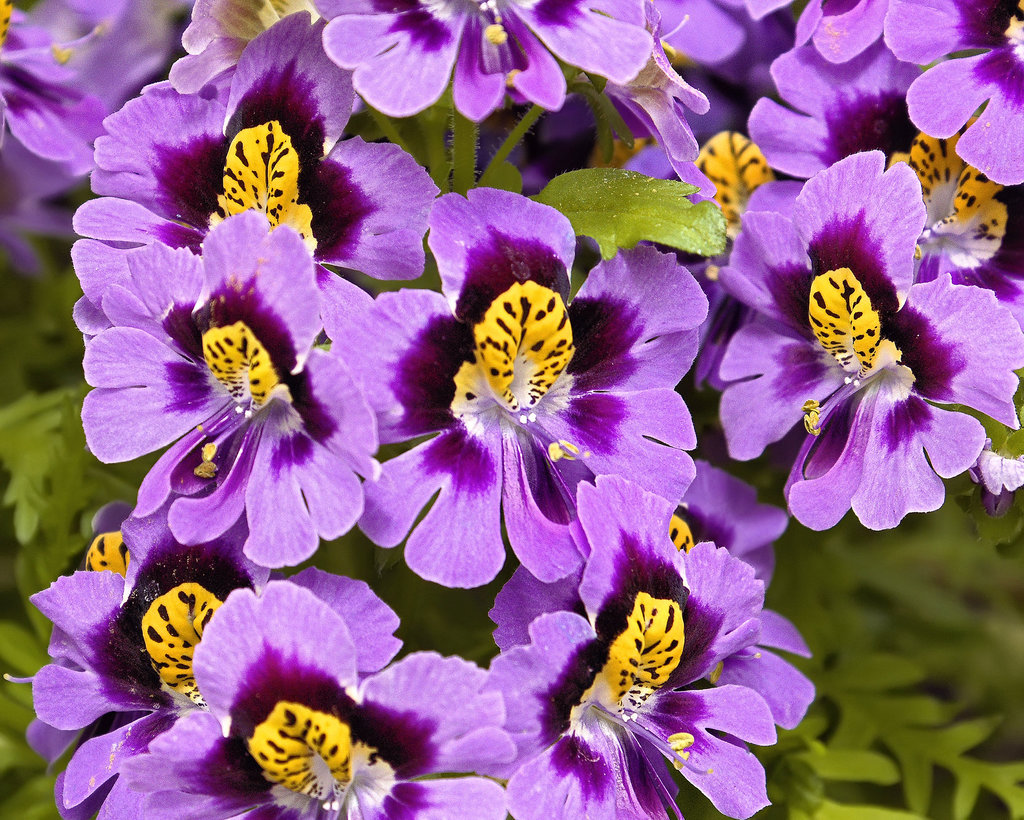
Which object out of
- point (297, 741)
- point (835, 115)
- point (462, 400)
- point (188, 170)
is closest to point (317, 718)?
point (297, 741)

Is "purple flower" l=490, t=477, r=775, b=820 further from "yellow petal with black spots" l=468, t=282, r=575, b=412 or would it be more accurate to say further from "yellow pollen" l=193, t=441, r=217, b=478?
"yellow pollen" l=193, t=441, r=217, b=478

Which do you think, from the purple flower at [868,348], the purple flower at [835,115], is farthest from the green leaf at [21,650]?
the purple flower at [835,115]

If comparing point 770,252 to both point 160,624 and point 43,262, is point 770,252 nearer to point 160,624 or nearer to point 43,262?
point 160,624

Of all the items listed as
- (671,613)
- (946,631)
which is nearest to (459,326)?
(671,613)

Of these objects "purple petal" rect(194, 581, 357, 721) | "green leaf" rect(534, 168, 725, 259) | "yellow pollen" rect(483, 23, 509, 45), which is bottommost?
"purple petal" rect(194, 581, 357, 721)

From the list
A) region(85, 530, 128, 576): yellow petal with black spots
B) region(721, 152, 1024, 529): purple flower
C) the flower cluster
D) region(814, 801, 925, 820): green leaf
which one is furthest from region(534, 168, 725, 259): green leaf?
region(814, 801, 925, 820): green leaf

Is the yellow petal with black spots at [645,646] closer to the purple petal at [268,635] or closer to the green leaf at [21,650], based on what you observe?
the purple petal at [268,635]
